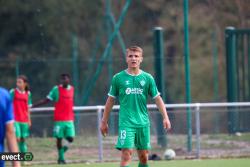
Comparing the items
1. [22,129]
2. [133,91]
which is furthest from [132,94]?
[22,129]

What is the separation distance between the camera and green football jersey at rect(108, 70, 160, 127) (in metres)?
12.1

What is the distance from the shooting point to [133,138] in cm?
1202

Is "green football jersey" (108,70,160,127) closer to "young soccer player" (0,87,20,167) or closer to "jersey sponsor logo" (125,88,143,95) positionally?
"jersey sponsor logo" (125,88,143,95)

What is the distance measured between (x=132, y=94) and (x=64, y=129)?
281 inches

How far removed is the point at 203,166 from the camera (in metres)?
16.7

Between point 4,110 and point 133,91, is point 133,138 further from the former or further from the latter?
point 4,110

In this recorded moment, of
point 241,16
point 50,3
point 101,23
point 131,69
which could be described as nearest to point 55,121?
point 131,69

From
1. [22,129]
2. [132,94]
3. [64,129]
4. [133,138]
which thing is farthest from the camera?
[64,129]

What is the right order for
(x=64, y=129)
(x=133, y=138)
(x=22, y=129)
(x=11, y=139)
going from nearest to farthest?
(x=11, y=139)
(x=133, y=138)
(x=22, y=129)
(x=64, y=129)

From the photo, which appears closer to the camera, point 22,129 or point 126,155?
point 126,155

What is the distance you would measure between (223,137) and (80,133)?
3.46 meters

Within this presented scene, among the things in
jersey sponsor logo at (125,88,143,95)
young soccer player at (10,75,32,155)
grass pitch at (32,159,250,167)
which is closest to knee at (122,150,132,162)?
jersey sponsor logo at (125,88,143,95)

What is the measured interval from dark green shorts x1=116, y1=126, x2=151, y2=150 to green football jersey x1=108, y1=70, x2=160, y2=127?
78mm

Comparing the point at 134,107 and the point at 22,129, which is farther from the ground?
the point at 134,107
